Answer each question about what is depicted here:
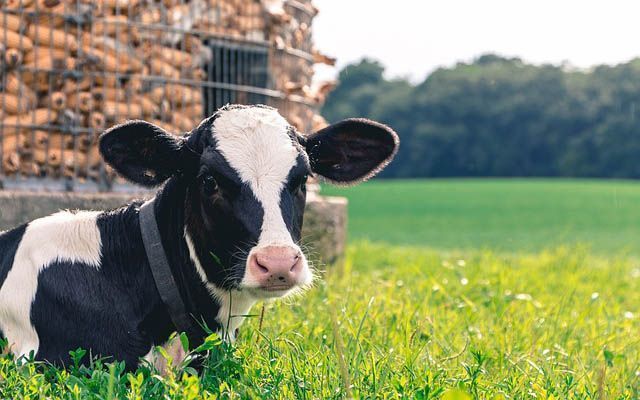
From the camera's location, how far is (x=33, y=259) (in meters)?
3.92

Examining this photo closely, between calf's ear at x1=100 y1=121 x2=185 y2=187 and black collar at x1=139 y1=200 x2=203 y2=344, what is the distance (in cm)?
23

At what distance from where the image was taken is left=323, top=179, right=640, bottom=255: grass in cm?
1808

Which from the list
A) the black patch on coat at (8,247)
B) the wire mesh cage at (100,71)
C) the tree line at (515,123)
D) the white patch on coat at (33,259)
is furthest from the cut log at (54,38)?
the tree line at (515,123)

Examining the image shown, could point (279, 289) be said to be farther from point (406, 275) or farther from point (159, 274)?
point (406, 275)

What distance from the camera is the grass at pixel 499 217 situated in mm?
18078

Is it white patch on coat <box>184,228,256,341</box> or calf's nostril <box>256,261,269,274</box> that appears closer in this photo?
calf's nostril <box>256,261,269,274</box>

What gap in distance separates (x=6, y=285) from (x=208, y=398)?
1.20m

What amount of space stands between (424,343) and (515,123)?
7250cm

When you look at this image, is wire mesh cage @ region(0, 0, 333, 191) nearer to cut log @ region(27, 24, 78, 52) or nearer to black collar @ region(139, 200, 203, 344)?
cut log @ region(27, 24, 78, 52)

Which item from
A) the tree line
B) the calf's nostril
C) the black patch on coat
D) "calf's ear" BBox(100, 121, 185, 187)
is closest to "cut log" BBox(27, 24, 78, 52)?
the black patch on coat

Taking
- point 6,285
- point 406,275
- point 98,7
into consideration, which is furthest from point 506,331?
point 98,7

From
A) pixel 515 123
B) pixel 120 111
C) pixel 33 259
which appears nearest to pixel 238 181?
pixel 33 259

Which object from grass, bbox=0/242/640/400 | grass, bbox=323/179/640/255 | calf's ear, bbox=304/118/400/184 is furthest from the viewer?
grass, bbox=323/179/640/255

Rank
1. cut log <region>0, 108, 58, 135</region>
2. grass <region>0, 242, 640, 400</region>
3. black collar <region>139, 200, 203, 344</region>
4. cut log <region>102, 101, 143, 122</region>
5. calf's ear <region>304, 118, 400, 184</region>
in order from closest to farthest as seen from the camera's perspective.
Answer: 1. grass <region>0, 242, 640, 400</region>
2. black collar <region>139, 200, 203, 344</region>
3. calf's ear <region>304, 118, 400, 184</region>
4. cut log <region>0, 108, 58, 135</region>
5. cut log <region>102, 101, 143, 122</region>
